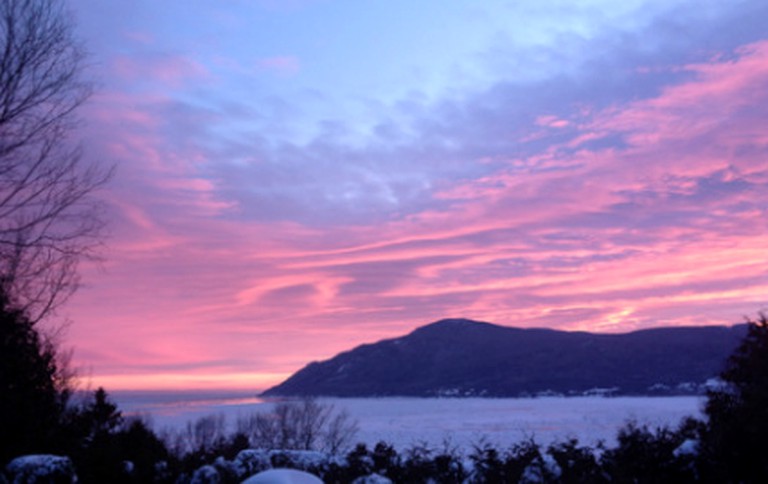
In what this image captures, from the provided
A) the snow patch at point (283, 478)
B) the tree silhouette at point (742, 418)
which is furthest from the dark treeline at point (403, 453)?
the snow patch at point (283, 478)

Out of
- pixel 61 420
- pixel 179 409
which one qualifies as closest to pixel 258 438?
pixel 61 420

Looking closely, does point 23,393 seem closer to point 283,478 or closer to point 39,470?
point 39,470

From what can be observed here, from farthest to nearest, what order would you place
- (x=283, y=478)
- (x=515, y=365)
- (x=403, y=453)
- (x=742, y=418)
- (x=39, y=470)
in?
(x=515, y=365)
(x=403, y=453)
(x=742, y=418)
(x=39, y=470)
(x=283, y=478)

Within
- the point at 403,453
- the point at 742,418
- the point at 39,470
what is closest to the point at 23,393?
the point at 39,470

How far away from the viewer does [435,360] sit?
164 meters

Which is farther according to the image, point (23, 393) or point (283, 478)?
point (23, 393)

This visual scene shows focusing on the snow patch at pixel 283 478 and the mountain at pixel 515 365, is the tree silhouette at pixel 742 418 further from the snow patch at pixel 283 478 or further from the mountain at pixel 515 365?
the mountain at pixel 515 365

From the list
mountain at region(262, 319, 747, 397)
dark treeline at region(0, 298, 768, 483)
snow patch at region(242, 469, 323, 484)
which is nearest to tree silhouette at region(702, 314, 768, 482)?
dark treeline at region(0, 298, 768, 483)

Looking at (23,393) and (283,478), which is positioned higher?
(23,393)

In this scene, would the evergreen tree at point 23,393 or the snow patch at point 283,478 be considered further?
the evergreen tree at point 23,393

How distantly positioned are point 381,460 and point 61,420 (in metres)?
6.52

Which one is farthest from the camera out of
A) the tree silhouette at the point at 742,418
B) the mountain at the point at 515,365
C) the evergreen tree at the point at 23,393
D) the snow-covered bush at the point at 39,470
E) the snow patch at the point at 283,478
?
the mountain at the point at 515,365

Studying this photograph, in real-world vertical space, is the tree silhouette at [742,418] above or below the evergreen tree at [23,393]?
below

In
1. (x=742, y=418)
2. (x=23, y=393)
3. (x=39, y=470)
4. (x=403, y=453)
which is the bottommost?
(x=403, y=453)
